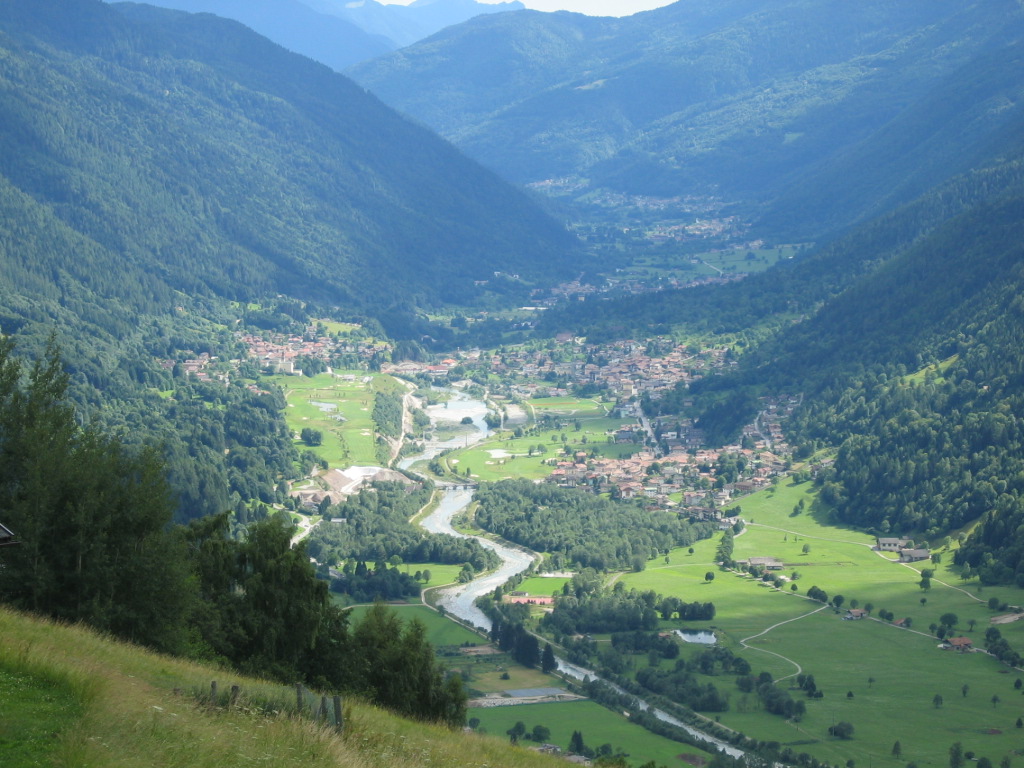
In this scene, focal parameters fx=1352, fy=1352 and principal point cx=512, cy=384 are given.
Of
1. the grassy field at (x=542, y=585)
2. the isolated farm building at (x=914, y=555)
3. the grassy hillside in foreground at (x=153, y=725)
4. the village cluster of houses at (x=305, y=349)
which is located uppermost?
the village cluster of houses at (x=305, y=349)

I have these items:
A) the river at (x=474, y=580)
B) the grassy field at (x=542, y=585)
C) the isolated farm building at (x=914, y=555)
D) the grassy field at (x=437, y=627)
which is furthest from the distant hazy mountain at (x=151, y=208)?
the isolated farm building at (x=914, y=555)

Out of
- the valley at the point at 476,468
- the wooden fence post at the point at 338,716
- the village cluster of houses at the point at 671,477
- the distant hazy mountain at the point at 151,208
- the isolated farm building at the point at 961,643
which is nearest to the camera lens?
the wooden fence post at the point at 338,716

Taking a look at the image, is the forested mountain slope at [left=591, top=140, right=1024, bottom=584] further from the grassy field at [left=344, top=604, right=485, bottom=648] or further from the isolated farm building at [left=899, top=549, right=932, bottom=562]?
the grassy field at [left=344, top=604, right=485, bottom=648]

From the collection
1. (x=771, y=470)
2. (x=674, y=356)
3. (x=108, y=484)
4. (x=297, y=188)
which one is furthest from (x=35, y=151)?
(x=108, y=484)

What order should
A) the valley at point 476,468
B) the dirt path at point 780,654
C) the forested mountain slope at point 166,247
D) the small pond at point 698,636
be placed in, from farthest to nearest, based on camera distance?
the forested mountain slope at point 166,247, the small pond at point 698,636, the dirt path at point 780,654, the valley at point 476,468

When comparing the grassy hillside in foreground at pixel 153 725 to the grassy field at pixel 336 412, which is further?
the grassy field at pixel 336 412

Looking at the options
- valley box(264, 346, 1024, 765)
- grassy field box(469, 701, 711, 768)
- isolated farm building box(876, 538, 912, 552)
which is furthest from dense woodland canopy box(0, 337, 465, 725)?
isolated farm building box(876, 538, 912, 552)

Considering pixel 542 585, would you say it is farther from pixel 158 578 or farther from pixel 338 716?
pixel 338 716

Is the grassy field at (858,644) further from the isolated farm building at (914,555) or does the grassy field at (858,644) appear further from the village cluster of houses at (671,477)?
the village cluster of houses at (671,477)
